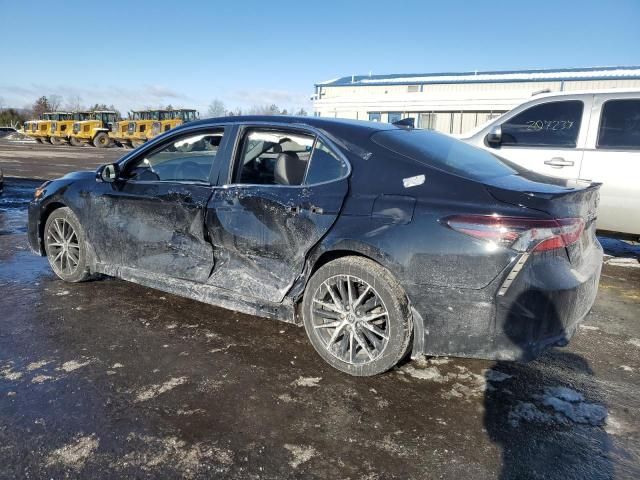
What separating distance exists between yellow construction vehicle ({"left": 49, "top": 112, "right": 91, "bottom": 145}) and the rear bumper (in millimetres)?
38560

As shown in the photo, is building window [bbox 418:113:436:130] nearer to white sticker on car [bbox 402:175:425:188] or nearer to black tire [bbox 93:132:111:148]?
white sticker on car [bbox 402:175:425:188]

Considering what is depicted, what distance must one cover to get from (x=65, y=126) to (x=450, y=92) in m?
27.0

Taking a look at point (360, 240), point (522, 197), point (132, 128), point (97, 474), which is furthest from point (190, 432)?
point (132, 128)

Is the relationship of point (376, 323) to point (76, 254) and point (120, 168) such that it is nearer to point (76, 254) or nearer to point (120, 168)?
point (120, 168)

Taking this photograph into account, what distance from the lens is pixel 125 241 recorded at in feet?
13.7

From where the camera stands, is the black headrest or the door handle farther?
the door handle

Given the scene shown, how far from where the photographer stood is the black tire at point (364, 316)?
2.89 m

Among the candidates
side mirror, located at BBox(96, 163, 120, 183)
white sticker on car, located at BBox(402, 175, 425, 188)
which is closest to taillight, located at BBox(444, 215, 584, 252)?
white sticker on car, located at BBox(402, 175, 425, 188)

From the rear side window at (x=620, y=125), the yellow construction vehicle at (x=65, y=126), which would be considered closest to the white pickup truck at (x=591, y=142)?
the rear side window at (x=620, y=125)

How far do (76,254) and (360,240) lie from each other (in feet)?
9.86

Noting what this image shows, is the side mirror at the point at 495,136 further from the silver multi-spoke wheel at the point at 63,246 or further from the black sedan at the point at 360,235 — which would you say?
the silver multi-spoke wheel at the point at 63,246

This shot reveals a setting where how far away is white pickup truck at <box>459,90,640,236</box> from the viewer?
5168 millimetres

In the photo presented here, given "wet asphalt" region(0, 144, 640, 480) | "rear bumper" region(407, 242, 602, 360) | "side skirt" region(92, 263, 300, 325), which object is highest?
"rear bumper" region(407, 242, 602, 360)

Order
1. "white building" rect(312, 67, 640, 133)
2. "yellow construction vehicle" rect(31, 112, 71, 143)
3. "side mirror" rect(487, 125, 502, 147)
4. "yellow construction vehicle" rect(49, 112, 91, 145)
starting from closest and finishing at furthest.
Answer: "side mirror" rect(487, 125, 502, 147) → "white building" rect(312, 67, 640, 133) → "yellow construction vehicle" rect(49, 112, 91, 145) → "yellow construction vehicle" rect(31, 112, 71, 143)
